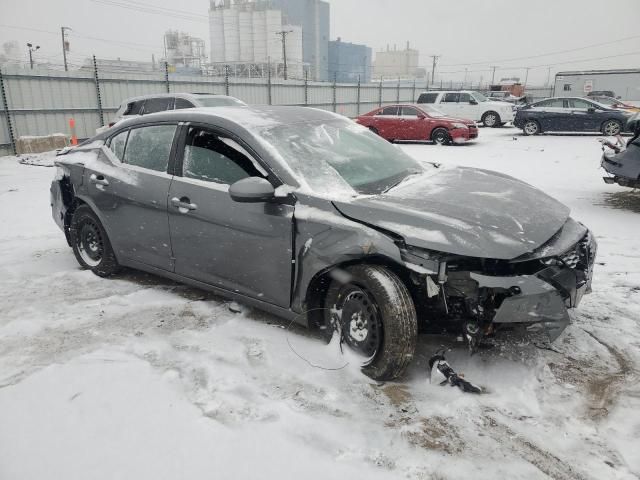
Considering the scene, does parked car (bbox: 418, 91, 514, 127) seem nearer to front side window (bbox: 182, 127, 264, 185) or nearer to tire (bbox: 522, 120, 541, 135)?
tire (bbox: 522, 120, 541, 135)

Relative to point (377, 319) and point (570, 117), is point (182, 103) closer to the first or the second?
point (377, 319)

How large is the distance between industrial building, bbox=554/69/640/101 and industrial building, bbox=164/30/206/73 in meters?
55.2

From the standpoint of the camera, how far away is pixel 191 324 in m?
3.52

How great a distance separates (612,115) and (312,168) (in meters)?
17.1

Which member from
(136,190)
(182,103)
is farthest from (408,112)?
(136,190)

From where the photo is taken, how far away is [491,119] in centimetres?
2128

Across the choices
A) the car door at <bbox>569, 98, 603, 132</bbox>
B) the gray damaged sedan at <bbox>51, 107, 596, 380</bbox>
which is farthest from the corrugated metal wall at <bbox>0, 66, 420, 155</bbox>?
the car door at <bbox>569, 98, 603, 132</bbox>

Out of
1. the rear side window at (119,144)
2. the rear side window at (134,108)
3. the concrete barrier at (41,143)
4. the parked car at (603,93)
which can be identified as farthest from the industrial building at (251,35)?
the rear side window at (119,144)

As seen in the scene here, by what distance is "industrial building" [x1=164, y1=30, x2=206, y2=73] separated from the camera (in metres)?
72.9

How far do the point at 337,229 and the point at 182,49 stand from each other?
3146 inches

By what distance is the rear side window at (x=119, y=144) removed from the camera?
13.8ft

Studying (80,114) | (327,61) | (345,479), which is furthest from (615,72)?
(327,61)

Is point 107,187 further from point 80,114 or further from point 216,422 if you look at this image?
point 80,114

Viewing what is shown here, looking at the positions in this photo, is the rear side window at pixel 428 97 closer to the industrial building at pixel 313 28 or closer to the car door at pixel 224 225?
the car door at pixel 224 225
